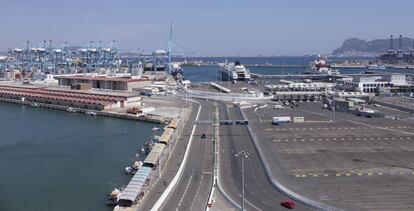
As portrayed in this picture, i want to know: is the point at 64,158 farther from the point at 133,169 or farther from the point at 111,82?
the point at 111,82

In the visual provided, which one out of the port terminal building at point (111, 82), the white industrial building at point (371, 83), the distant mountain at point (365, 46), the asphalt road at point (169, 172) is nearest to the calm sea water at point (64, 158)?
the asphalt road at point (169, 172)

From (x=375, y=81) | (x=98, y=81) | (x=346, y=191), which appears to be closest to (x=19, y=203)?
(x=346, y=191)

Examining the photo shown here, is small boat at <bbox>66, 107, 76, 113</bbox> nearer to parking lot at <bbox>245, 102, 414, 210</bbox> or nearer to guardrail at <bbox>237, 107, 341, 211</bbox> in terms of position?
parking lot at <bbox>245, 102, 414, 210</bbox>

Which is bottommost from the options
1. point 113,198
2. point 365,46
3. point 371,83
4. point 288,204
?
point 113,198

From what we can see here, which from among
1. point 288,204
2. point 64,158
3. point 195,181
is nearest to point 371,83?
point 64,158

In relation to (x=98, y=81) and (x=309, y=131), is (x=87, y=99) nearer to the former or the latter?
(x=98, y=81)
